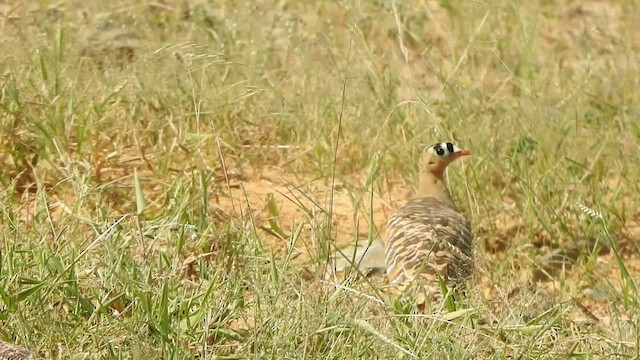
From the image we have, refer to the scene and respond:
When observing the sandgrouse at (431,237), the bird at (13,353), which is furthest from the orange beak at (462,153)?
the bird at (13,353)

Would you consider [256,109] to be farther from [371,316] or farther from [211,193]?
[371,316]

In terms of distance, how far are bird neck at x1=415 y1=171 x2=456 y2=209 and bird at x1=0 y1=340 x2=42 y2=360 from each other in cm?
259

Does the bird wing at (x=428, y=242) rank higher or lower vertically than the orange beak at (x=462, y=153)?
lower

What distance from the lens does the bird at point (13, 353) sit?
3234mm

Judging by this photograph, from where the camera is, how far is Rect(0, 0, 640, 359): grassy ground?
11.8ft

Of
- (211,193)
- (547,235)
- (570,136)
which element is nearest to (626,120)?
(570,136)

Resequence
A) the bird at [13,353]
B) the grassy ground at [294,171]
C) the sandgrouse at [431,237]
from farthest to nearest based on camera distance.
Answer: the sandgrouse at [431,237] → the grassy ground at [294,171] → the bird at [13,353]

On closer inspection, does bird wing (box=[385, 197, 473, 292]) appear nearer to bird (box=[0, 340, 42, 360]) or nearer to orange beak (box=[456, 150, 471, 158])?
orange beak (box=[456, 150, 471, 158])

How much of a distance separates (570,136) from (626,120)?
1.21 feet

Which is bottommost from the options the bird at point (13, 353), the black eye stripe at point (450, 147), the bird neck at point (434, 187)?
the bird neck at point (434, 187)

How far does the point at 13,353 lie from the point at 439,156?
2660mm

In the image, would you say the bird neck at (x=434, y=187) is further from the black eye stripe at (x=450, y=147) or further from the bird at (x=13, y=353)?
the bird at (x=13, y=353)

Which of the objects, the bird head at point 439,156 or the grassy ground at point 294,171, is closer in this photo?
the grassy ground at point 294,171

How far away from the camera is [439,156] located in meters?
5.54
